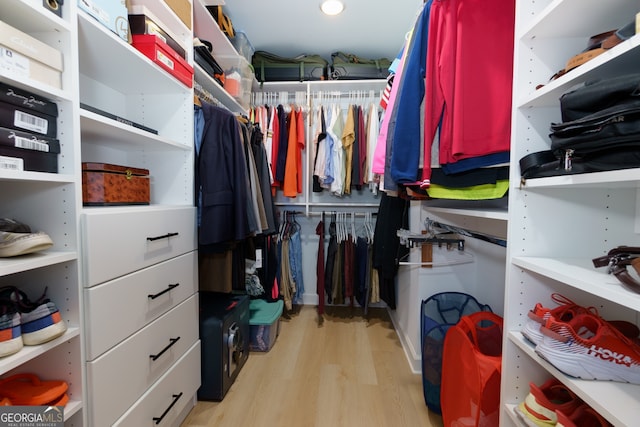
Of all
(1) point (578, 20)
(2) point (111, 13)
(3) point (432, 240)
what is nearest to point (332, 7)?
(2) point (111, 13)

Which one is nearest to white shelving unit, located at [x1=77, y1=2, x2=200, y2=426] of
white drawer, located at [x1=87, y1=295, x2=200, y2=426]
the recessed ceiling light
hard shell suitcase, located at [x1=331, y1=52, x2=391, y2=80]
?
white drawer, located at [x1=87, y1=295, x2=200, y2=426]

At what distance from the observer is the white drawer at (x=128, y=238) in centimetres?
81

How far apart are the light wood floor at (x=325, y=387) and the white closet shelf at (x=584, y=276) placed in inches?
41.1


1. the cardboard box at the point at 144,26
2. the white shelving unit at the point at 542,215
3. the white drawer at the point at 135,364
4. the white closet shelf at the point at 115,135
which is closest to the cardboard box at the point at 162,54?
the cardboard box at the point at 144,26

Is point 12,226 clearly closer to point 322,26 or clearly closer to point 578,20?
point 578,20

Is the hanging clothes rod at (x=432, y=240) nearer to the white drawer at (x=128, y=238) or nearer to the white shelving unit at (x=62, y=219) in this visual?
the white drawer at (x=128, y=238)

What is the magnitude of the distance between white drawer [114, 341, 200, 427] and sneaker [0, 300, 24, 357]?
45 cm

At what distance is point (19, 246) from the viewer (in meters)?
0.67

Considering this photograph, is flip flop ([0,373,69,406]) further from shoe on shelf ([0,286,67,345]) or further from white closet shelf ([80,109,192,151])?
white closet shelf ([80,109,192,151])

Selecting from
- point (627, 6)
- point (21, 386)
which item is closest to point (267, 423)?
point (21, 386)

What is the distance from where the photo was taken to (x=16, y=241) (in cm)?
67

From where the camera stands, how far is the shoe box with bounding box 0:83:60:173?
25.9 inches

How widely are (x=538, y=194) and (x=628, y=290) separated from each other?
1.10 feet

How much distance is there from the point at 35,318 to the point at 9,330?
54 mm
